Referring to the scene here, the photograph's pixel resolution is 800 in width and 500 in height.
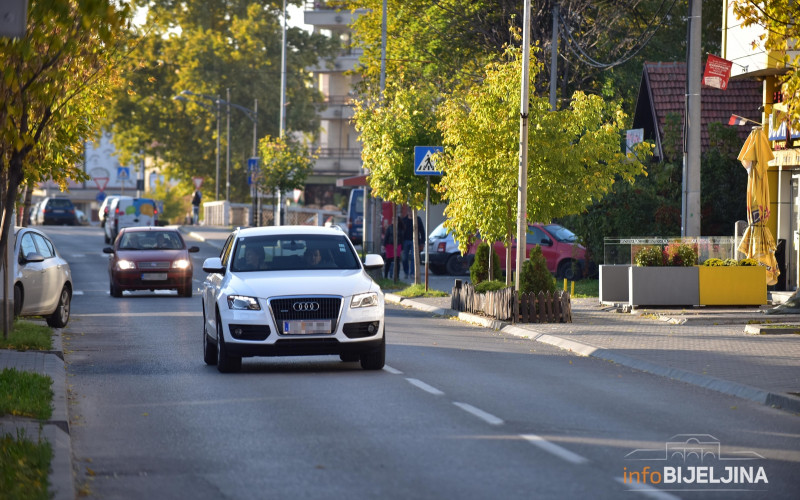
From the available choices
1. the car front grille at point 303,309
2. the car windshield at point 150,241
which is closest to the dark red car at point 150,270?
the car windshield at point 150,241

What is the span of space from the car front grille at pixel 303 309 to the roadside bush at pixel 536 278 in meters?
9.35

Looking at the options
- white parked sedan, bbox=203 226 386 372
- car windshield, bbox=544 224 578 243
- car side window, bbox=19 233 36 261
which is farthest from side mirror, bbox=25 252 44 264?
car windshield, bbox=544 224 578 243

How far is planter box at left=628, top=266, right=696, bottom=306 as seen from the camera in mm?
26250

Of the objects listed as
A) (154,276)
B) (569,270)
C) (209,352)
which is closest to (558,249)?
(569,270)

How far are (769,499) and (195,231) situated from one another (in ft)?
213

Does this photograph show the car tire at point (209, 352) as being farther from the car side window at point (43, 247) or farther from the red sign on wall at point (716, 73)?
the red sign on wall at point (716, 73)

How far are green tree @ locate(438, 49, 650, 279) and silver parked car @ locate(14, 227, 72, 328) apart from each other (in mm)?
7811

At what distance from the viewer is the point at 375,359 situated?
630 inches

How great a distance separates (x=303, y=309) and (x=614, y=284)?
13534mm

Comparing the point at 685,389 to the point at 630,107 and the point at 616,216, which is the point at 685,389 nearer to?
the point at 616,216

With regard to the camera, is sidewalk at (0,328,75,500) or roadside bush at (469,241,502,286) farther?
roadside bush at (469,241,502,286)

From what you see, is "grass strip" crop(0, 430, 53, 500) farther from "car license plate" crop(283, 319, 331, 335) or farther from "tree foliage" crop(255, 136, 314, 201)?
"tree foliage" crop(255, 136, 314, 201)

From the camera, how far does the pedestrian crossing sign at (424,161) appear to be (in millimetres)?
31150

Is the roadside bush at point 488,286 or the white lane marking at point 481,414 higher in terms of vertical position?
the roadside bush at point 488,286
